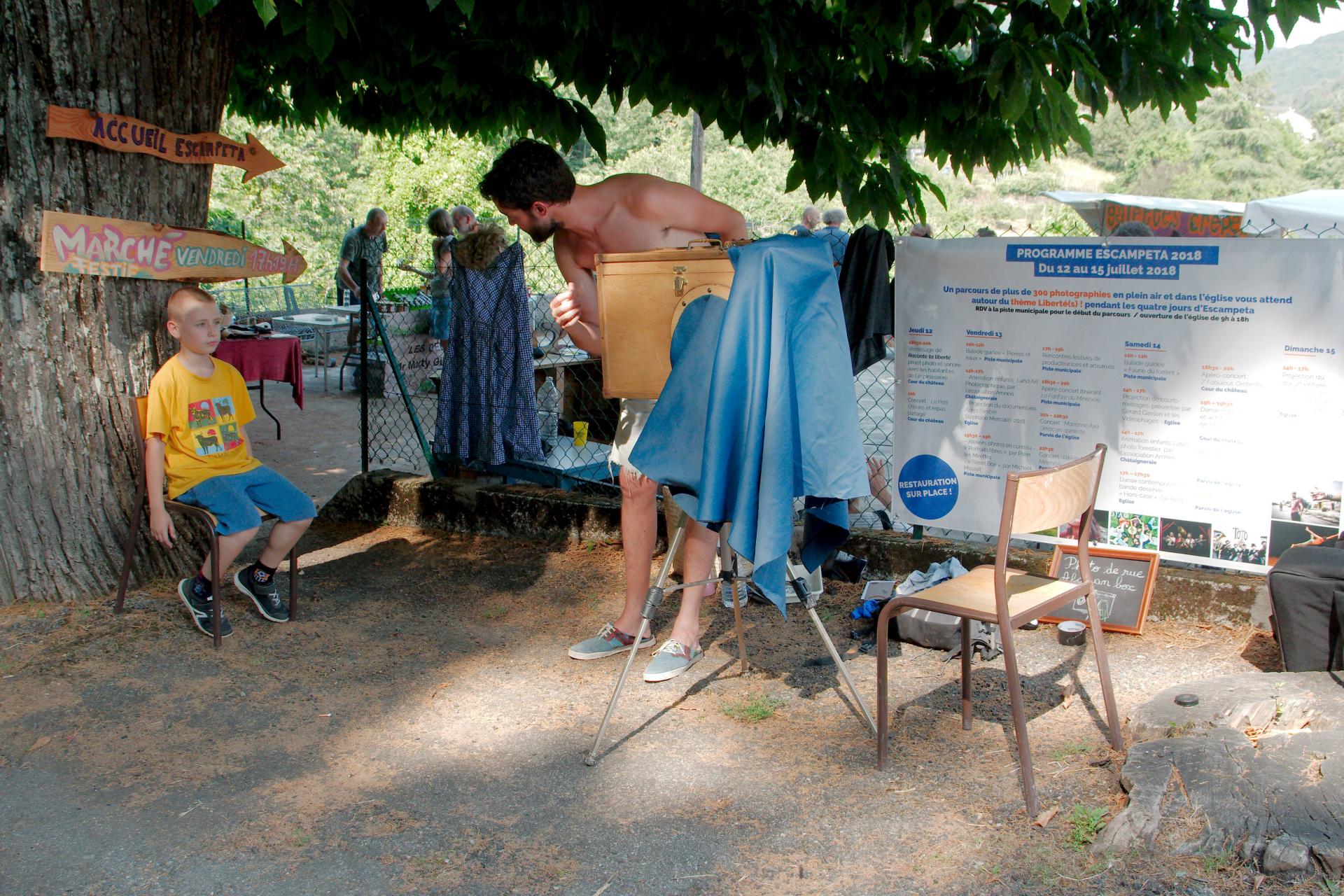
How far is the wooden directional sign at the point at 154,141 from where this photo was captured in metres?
4.44

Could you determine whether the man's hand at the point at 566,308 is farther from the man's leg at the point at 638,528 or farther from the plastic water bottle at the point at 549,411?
the plastic water bottle at the point at 549,411

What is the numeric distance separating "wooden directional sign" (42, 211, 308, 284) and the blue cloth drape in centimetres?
278

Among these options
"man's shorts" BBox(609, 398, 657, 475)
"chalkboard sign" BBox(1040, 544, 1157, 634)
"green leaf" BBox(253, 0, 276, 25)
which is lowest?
"chalkboard sign" BBox(1040, 544, 1157, 634)

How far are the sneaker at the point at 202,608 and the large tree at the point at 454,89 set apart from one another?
550 mm

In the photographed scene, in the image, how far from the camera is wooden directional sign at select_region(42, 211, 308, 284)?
4484 millimetres

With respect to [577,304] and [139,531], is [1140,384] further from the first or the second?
[139,531]

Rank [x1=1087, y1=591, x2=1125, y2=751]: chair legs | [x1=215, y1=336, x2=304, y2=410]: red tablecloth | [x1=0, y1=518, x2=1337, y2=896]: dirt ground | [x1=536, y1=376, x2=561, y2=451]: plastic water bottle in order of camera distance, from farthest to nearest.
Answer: [x1=215, y1=336, x2=304, y2=410]: red tablecloth
[x1=536, y1=376, x2=561, y2=451]: plastic water bottle
[x1=1087, y1=591, x2=1125, y2=751]: chair legs
[x1=0, y1=518, x2=1337, y2=896]: dirt ground

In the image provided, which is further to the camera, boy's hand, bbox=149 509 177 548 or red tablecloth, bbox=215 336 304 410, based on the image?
red tablecloth, bbox=215 336 304 410

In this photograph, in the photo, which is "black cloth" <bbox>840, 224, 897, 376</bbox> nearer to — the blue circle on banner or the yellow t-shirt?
the blue circle on banner

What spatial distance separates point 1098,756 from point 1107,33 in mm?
3124

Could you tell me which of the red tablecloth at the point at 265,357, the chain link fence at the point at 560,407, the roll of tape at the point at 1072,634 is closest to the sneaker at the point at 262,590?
the chain link fence at the point at 560,407

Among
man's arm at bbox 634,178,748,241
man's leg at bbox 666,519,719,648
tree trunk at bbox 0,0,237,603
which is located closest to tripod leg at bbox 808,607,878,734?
man's leg at bbox 666,519,719,648

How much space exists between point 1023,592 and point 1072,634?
1.30 metres

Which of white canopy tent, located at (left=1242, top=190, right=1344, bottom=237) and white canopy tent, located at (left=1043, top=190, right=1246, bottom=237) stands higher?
white canopy tent, located at (left=1043, top=190, right=1246, bottom=237)
